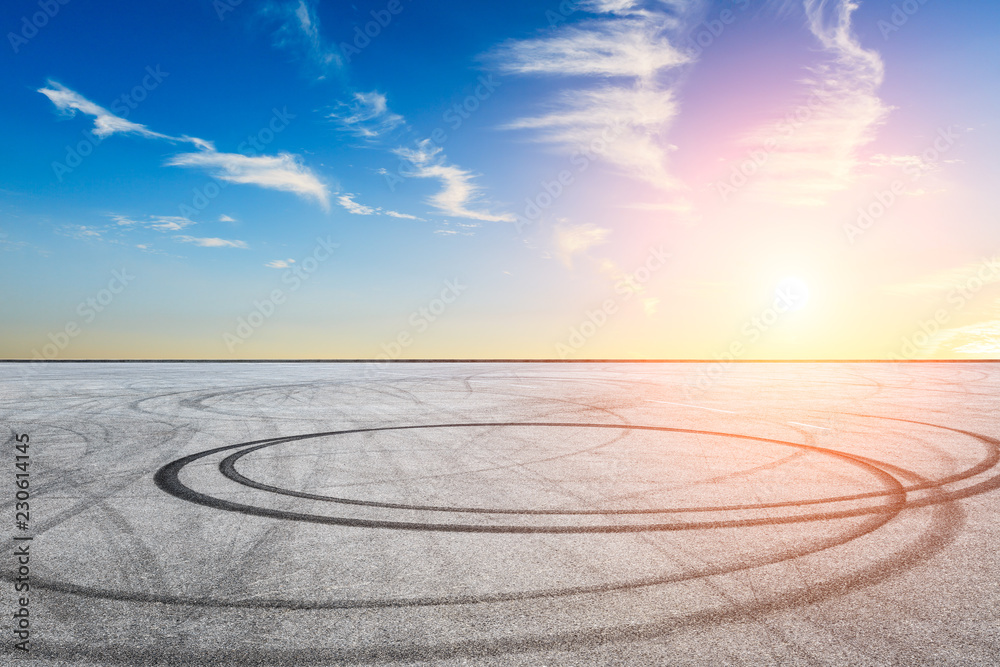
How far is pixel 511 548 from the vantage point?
5.13 m

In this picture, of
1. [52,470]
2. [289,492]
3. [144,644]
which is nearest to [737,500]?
[289,492]

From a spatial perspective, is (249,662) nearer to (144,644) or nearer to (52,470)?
(144,644)

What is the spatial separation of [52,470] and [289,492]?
3.75 m

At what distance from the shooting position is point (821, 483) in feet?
24.5

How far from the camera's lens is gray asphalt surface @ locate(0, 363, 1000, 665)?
357 cm

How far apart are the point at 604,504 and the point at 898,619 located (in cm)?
302

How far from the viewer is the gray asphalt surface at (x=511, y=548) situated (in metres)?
3.57

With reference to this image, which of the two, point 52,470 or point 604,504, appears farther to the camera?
point 52,470

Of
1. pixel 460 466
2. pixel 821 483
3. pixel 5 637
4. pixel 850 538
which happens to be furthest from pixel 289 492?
pixel 821 483

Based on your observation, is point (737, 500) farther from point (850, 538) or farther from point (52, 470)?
point (52, 470)

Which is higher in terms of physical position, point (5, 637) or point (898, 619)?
point (898, 619)

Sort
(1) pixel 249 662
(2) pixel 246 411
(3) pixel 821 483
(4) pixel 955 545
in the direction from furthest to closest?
(2) pixel 246 411 → (3) pixel 821 483 → (4) pixel 955 545 → (1) pixel 249 662

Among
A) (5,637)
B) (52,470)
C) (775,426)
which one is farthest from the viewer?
(775,426)

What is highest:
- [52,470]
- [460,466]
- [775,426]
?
[775,426]
